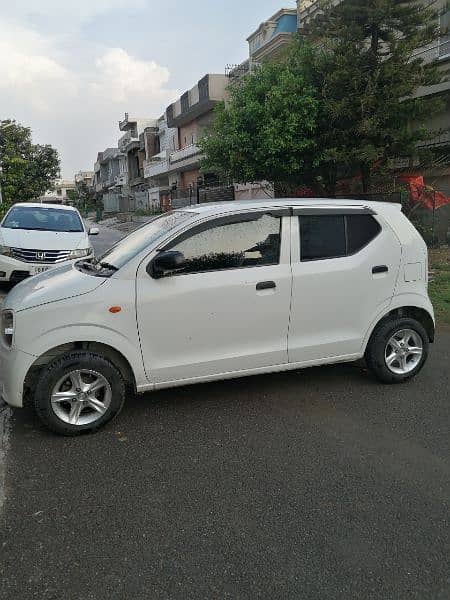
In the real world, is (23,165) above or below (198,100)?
below

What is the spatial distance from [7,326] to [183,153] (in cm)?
3639

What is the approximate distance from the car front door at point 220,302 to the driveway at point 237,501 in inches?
18.8

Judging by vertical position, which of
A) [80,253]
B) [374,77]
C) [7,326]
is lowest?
[7,326]

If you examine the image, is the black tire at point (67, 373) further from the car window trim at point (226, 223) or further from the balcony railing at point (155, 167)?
the balcony railing at point (155, 167)

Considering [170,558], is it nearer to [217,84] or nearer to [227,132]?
[227,132]

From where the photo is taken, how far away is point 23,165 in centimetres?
2481

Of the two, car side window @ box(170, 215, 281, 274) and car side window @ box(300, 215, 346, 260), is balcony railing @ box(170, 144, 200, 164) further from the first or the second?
car side window @ box(170, 215, 281, 274)

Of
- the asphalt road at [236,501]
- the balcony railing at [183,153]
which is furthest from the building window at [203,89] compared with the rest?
the asphalt road at [236,501]

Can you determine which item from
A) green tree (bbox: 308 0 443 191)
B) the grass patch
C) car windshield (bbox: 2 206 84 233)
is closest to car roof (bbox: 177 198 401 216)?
the grass patch

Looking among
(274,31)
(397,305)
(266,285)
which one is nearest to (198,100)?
(274,31)

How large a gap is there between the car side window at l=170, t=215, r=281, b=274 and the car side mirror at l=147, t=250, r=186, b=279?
0.14 metres

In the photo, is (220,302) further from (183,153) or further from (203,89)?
(183,153)

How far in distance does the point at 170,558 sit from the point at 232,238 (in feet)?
8.10

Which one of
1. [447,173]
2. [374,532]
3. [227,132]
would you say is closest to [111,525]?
[374,532]
